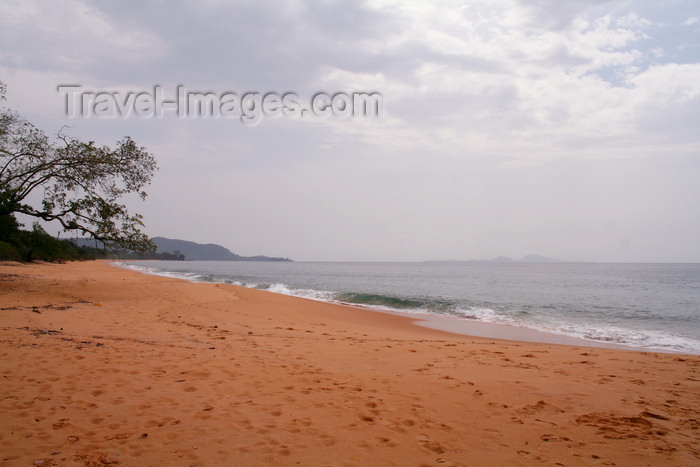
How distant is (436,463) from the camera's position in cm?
356

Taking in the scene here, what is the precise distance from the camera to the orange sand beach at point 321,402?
369 cm

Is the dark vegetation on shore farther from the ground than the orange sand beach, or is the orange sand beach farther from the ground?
the dark vegetation on shore

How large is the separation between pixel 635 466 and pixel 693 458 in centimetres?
69

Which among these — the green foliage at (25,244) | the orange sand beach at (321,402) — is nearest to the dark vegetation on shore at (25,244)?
the green foliage at (25,244)

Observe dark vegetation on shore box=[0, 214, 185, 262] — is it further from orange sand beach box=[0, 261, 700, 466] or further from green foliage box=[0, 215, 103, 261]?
orange sand beach box=[0, 261, 700, 466]

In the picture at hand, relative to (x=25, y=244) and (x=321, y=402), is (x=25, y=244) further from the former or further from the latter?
(x=321, y=402)

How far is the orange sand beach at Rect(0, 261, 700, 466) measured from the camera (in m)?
3.69

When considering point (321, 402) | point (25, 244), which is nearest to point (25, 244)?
point (25, 244)

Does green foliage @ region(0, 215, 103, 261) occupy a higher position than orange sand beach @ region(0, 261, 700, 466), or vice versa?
green foliage @ region(0, 215, 103, 261)

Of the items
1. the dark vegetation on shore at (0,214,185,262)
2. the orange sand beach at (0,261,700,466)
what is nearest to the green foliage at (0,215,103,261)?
the dark vegetation on shore at (0,214,185,262)

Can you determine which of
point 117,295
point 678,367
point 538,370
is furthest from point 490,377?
point 117,295

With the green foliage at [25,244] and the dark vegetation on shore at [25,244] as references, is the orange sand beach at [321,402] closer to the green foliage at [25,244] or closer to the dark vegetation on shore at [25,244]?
the dark vegetation on shore at [25,244]

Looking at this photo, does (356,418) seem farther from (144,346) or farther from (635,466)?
(144,346)

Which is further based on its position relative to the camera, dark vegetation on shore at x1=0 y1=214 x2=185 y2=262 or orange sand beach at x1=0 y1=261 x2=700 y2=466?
dark vegetation on shore at x1=0 y1=214 x2=185 y2=262
